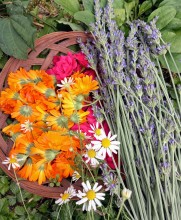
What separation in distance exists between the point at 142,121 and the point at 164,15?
0.34 metres

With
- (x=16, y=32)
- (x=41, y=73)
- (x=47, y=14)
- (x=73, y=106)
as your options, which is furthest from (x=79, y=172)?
(x=47, y=14)

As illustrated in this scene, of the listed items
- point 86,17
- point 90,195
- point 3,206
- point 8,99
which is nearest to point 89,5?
point 86,17

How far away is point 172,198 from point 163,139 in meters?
0.15

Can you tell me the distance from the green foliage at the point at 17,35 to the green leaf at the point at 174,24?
1.35 ft

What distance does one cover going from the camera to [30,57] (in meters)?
1.25

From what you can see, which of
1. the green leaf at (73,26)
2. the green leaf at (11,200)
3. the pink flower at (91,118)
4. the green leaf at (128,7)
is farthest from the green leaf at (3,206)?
the green leaf at (128,7)

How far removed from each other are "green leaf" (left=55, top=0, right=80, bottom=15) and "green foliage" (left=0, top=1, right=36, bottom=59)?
13 centimetres

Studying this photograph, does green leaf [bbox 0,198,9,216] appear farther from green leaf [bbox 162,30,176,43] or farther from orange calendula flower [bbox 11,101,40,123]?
green leaf [bbox 162,30,176,43]

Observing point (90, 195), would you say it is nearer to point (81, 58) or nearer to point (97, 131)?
point (97, 131)

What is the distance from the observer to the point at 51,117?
3.59ft

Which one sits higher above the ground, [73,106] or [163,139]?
[73,106]

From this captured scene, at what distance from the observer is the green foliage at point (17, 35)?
1204mm

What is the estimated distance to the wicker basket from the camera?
1223 mm

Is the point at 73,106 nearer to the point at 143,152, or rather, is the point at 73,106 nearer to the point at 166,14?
the point at 143,152
